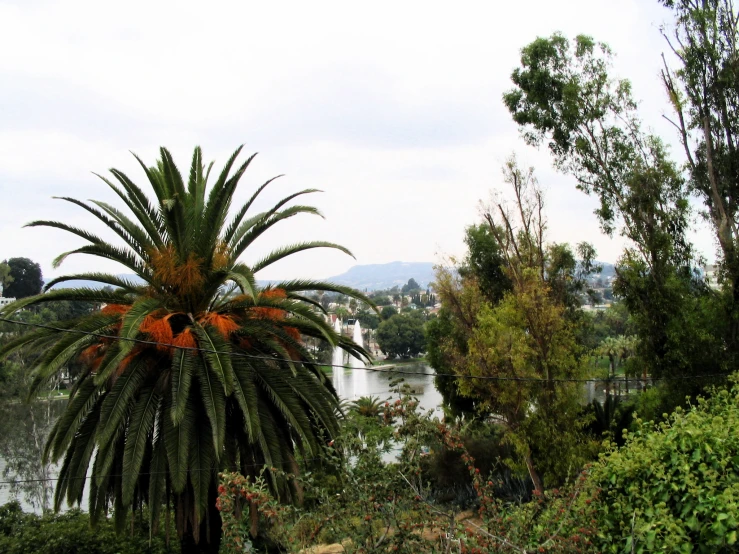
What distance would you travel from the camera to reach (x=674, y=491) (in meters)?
4.64

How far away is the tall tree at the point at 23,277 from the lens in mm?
55969

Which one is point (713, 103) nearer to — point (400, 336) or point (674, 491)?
point (674, 491)

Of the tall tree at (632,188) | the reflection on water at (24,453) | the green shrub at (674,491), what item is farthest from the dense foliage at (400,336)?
the green shrub at (674,491)

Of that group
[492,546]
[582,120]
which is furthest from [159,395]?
[582,120]

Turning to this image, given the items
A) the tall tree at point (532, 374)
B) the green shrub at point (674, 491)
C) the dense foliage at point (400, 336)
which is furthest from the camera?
the dense foliage at point (400, 336)

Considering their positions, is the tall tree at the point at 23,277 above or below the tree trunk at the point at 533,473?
above

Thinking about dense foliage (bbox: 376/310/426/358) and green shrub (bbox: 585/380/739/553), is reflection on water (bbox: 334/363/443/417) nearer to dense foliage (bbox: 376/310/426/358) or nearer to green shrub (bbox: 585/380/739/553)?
dense foliage (bbox: 376/310/426/358)

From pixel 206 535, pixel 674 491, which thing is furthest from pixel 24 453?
pixel 674 491

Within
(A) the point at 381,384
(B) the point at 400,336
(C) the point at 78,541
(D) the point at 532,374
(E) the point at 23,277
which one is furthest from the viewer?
(B) the point at 400,336

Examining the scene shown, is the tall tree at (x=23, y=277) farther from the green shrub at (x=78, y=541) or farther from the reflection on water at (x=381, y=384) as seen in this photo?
the green shrub at (x=78, y=541)

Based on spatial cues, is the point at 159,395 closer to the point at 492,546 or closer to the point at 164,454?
the point at 164,454

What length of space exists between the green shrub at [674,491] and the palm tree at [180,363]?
3.76 metres

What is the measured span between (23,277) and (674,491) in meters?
59.9

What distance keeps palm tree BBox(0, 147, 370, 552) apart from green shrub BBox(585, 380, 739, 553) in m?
3.76
